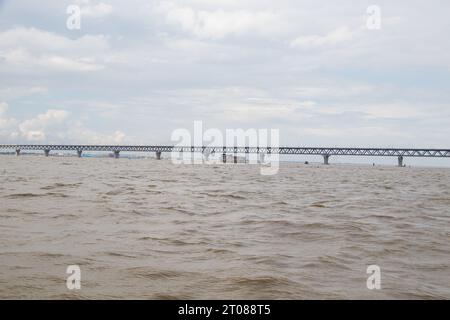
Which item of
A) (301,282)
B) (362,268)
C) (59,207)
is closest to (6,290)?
(301,282)

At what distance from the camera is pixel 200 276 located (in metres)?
7.71

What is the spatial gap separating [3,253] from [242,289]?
481 centimetres

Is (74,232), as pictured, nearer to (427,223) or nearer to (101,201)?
(101,201)
